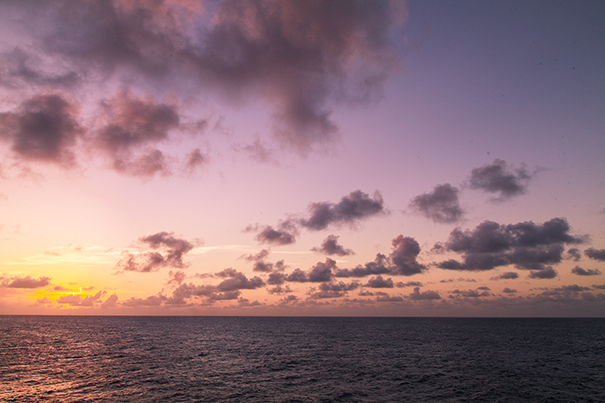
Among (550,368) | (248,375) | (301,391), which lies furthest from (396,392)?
(550,368)

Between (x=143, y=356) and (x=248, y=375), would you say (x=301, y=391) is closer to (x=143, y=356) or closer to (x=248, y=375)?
(x=248, y=375)

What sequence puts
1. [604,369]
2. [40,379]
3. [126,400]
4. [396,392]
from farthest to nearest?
[604,369], [40,379], [396,392], [126,400]

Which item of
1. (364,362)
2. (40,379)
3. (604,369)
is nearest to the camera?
(40,379)

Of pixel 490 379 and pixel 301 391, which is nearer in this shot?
pixel 301 391

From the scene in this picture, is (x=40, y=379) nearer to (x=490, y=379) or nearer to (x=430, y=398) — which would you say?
(x=430, y=398)

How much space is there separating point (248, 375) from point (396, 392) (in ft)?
74.9

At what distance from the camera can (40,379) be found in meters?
48.0

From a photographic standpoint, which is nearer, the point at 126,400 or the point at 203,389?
the point at 126,400

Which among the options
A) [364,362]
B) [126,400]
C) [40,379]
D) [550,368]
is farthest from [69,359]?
[550,368]

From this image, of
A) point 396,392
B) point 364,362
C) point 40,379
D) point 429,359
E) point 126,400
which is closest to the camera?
point 126,400

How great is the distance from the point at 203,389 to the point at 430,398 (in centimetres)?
2858

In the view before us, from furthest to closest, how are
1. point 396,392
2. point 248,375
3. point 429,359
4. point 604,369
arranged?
point 429,359, point 604,369, point 248,375, point 396,392

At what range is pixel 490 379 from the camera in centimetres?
5000

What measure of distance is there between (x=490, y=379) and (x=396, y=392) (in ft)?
60.4
